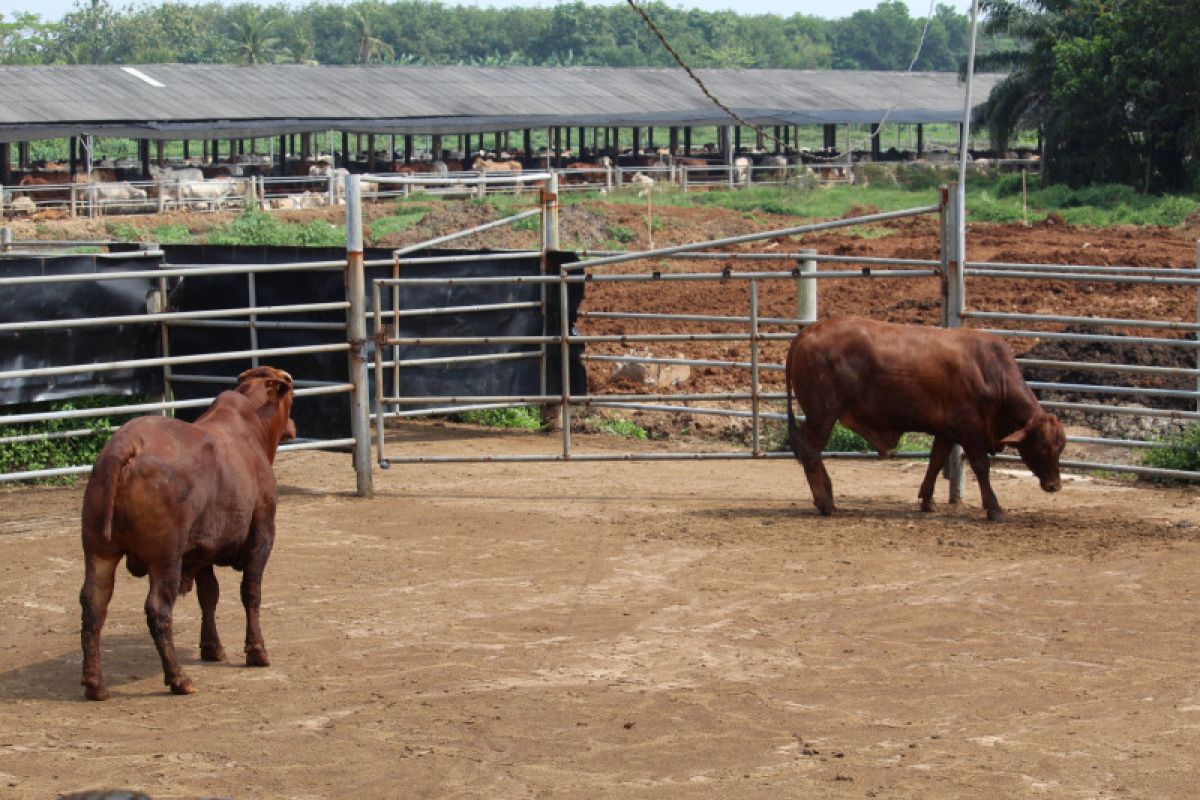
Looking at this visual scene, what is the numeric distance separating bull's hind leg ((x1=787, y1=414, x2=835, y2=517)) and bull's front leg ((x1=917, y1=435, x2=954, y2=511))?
57cm

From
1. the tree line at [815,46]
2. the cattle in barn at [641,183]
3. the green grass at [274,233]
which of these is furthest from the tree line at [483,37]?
the green grass at [274,233]

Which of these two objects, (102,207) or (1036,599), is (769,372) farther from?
(102,207)

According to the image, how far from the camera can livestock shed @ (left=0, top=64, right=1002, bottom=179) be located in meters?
37.7

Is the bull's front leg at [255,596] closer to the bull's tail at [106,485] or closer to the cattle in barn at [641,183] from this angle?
the bull's tail at [106,485]

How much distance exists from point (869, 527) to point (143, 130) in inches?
1197

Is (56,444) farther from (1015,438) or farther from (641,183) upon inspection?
(641,183)

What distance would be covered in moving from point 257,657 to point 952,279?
5.37m

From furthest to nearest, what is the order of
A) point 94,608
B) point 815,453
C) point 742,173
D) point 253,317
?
point 742,173, point 253,317, point 815,453, point 94,608

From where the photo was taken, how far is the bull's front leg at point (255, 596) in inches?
259

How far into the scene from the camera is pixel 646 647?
22.6 feet

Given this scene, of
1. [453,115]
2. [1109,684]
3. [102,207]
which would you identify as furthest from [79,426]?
[453,115]

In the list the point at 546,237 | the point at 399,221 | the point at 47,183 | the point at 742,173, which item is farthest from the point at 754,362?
the point at 742,173

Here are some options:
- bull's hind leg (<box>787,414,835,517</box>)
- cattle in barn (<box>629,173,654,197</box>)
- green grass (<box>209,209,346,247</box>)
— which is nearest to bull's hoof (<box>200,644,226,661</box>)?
bull's hind leg (<box>787,414,835,517</box>)

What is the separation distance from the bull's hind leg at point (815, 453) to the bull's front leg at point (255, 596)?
4.05 meters
